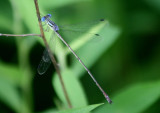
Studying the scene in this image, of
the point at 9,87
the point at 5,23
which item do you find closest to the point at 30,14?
the point at 5,23

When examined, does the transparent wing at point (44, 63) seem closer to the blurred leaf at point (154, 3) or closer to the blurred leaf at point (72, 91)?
the blurred leaf at point (72, 91)

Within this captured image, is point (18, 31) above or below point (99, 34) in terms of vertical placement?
above

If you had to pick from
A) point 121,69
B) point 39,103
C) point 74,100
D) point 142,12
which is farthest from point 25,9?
point 142,12

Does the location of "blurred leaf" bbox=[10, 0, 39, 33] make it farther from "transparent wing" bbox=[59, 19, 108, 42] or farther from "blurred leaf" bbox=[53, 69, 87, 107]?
"blurred leaf" bbox=[53, 69, 87, 107]

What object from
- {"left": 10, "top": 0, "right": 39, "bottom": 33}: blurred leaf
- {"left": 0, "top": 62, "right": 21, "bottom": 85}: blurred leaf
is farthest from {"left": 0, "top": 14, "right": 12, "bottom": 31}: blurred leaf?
{"left": 10, "top": 0, "right": 39, "bottom": 33}: blurred leaf

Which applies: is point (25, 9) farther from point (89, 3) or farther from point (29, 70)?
point (89, 3)

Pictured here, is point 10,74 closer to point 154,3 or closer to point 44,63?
point 44,63

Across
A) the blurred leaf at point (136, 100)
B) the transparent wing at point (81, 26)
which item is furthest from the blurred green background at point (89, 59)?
the transparent wing at point (81, 26)
